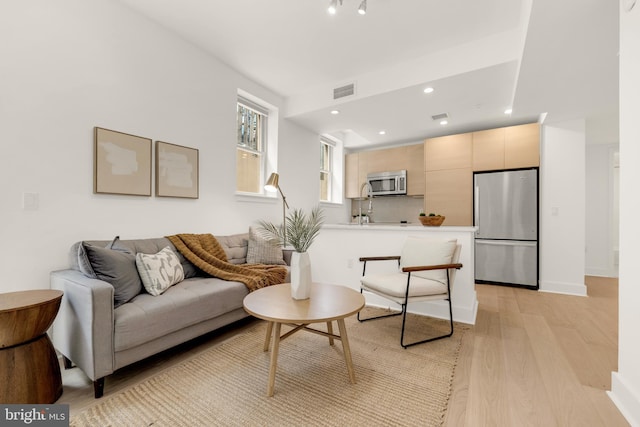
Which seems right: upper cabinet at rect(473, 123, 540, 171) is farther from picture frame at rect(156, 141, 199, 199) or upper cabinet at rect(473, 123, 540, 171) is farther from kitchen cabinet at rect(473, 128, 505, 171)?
picture frame at rect(156, 141, 199, 199)

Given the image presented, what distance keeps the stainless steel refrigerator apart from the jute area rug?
2.54m

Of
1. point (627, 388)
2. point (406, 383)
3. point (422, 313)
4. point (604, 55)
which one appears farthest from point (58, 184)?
point (604, 55)

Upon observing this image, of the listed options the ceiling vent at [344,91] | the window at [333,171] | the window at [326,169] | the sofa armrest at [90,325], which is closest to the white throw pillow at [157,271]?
the sofa armrest at [90,325]

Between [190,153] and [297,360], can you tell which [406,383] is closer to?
[297,360]

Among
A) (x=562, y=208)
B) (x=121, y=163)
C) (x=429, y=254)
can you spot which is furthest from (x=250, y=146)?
(x=562, y=208)

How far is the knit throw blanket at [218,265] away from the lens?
8.49 feet

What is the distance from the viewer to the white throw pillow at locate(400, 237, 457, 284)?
8.50 feet

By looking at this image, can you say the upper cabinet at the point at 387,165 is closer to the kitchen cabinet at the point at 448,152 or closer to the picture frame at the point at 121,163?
the kitchen cabinet at the point at 448,152

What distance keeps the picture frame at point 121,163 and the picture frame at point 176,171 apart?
0.11m

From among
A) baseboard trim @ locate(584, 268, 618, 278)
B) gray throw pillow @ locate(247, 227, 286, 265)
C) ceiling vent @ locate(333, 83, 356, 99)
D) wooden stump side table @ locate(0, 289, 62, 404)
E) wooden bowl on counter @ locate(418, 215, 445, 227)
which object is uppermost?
ceiling vent @ locate(333, 83, 356, 99)

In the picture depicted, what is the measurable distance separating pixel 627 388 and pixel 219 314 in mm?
2555

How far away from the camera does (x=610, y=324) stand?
2.74 meters

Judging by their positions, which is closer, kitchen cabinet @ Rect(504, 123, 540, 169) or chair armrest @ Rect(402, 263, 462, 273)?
chair armrest @ Rect(402, 263, 462, 273)

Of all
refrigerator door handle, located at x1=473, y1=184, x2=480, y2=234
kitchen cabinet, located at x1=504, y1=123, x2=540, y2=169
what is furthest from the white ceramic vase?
kitchen cabinet, located at x1=504, y1=123, x2=540, y2=169
